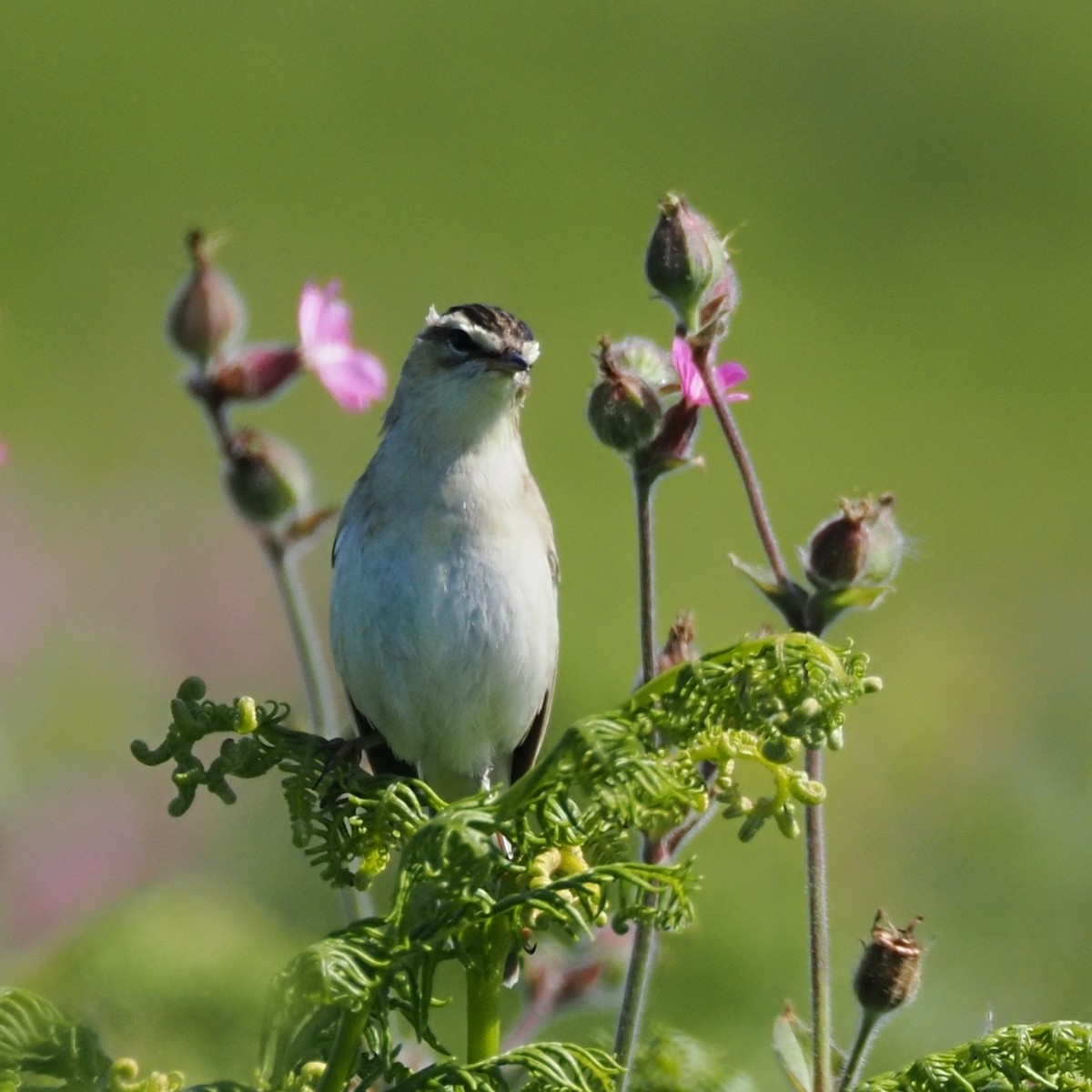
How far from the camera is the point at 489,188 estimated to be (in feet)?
42.3

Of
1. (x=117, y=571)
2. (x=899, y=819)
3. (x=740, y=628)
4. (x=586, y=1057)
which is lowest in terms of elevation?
(x=586, y=1057)

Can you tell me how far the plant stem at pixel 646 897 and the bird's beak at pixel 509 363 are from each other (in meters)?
0.83

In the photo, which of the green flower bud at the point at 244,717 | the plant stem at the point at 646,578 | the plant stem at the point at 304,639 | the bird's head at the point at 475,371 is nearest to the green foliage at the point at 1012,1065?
the plant stem at the point at 646,578

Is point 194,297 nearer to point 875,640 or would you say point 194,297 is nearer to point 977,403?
point 875,640

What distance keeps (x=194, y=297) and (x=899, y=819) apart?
8.53 ft

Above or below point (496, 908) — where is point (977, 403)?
above

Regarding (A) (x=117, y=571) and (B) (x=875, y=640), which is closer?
(A) (x=117, y=571)

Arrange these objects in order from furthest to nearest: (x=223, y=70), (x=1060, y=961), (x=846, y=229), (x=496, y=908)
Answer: (x=223, y=70), (x=846, y=229), (x=1060, y=961), (x=496, y=908)

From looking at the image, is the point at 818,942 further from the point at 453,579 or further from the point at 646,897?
the point at 453,579

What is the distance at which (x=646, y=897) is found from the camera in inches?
83.9

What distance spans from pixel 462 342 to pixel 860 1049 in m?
1.57

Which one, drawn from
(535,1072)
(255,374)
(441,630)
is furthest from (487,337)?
(535,1072)

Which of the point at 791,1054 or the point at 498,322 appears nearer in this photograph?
the point at 791,1054

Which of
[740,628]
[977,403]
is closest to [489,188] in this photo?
[977,403]
